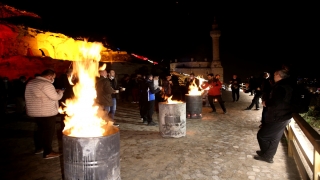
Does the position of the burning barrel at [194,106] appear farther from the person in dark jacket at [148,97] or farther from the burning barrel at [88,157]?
the burning barrel at [88,157]

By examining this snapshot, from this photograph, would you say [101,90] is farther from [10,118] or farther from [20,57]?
[20,57]

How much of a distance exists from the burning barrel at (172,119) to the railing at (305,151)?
311 centimetres

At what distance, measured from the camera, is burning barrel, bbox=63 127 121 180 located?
349 centimetres

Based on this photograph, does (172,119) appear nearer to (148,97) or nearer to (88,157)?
(148,97)

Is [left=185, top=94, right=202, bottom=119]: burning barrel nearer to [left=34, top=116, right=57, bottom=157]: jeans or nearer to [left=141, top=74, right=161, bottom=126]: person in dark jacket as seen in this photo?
[left=141, top=74, right=161, bottom=126]: person in dark jacket

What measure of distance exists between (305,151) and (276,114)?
96cm

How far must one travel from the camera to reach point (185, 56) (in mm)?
91312

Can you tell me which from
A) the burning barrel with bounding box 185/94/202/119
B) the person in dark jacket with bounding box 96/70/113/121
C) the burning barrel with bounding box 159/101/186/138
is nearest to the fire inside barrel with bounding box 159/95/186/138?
the burning barrel with bounding box 159/101/186/138

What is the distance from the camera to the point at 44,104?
604 cm

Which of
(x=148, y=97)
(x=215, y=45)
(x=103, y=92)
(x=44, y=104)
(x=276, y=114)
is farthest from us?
(x=215, y=45)

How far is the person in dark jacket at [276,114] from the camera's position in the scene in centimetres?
534

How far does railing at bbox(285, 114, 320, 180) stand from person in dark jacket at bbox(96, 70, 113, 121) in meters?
5.86

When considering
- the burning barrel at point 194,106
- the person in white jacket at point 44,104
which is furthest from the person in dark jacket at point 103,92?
the burning barrel at point 194,106

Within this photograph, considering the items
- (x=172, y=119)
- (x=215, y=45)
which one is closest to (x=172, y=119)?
(x=172, y=119)
